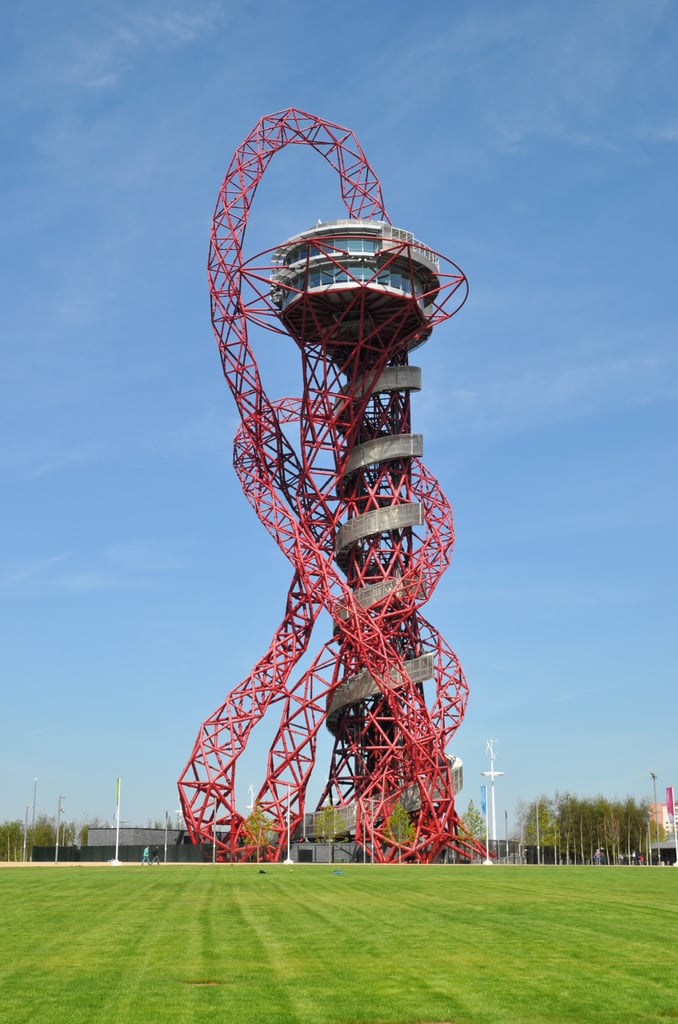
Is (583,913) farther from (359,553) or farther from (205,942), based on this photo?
(359,553)

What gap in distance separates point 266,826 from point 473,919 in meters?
44.5

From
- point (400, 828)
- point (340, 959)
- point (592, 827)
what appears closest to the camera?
point (340, 959)

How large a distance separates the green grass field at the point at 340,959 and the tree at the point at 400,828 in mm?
35190

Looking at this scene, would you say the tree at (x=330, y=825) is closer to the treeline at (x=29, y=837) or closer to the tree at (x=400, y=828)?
the tree at (x=400, y=828)

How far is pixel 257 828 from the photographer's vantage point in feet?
201

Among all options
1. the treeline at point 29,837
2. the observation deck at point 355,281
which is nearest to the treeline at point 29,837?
the treeline at point 29,837

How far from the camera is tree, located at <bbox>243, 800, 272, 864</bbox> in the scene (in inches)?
2393

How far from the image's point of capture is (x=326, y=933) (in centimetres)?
1639

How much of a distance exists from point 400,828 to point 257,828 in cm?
775

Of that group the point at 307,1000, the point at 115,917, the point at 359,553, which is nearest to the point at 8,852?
the point at 359,553

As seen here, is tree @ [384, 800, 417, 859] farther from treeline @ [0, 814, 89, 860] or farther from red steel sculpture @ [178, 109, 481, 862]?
treeline @ [0, 814, 89, 860]

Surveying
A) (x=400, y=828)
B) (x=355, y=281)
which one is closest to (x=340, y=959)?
(x=400, y=828)

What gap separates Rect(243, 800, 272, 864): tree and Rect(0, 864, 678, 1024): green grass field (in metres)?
37.3

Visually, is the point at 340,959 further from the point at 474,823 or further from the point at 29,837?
the point at 29,837
